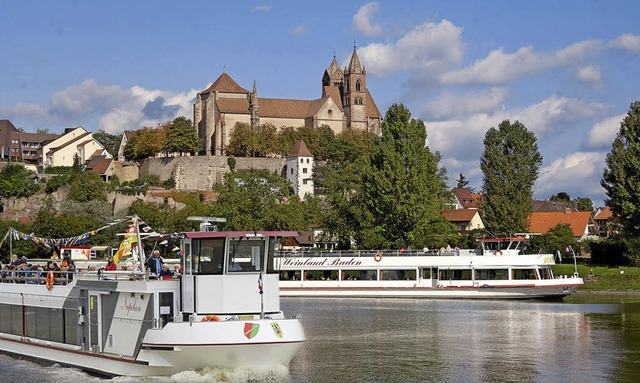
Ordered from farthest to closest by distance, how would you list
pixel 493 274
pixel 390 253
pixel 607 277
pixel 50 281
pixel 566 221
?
pixel 566 221
pixel 607 277
pixel 390 253
pixel 493 274
pixel 50 281

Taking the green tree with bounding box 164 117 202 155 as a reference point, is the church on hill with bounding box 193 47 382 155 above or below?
above

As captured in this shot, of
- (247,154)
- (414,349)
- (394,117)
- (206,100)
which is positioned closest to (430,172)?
(394,117)

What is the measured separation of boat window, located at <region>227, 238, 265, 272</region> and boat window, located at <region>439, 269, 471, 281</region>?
39.3 m

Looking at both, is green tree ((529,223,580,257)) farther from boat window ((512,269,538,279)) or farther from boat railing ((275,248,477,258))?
boat window ((512,269,538,279))

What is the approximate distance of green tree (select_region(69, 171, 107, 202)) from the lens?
13512 cm

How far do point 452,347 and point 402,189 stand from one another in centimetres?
4136

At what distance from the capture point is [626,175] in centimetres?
7994

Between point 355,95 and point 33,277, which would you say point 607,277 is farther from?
point 355,95

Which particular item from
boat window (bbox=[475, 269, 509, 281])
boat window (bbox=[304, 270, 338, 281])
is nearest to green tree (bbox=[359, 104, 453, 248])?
boat window (bbox=[304, 270, 338, 281])

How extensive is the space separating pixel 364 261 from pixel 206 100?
361 feet

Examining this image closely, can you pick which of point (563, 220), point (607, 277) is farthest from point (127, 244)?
point (563, 220)

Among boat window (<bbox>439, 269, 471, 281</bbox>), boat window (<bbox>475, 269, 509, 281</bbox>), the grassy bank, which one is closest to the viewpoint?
boat window (<bbox>475, 269, 509, 281</bbox>)

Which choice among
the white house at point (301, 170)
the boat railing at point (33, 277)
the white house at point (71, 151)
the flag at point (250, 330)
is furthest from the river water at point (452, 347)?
the white house at point (71, 151)

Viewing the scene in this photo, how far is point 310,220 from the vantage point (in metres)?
102
